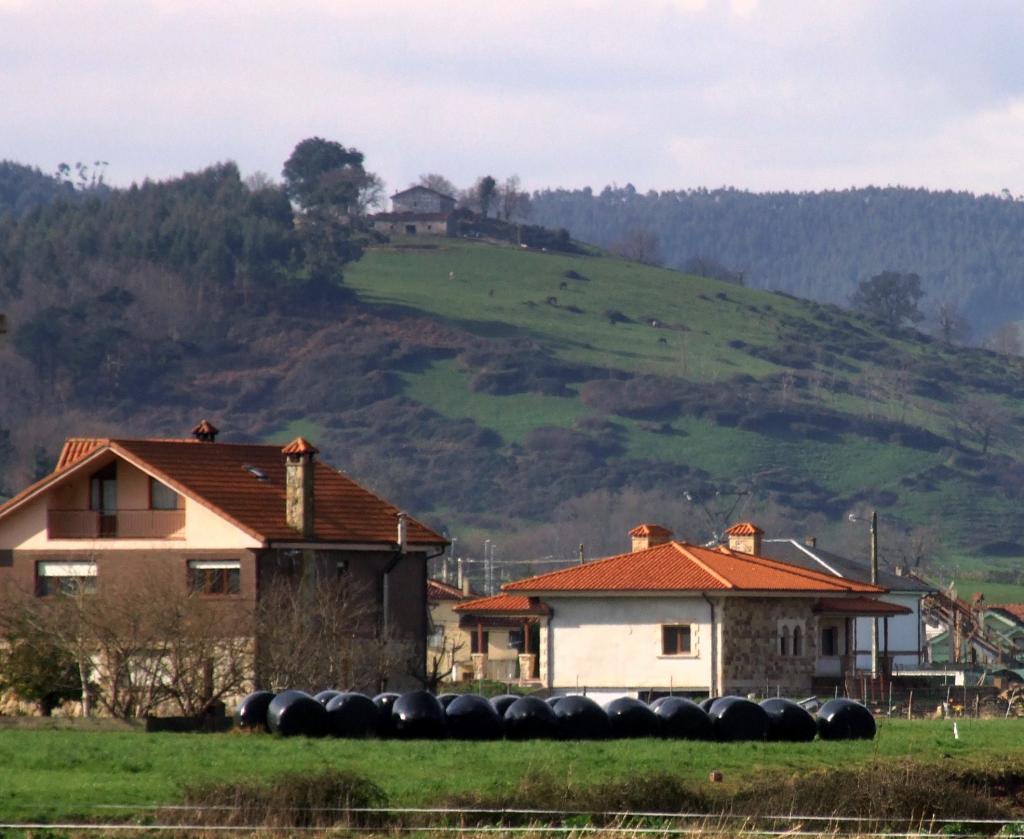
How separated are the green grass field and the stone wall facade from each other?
62.5 ft

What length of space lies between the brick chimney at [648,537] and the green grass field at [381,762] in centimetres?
2891

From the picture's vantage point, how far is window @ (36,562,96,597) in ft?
193

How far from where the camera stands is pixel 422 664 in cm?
5919

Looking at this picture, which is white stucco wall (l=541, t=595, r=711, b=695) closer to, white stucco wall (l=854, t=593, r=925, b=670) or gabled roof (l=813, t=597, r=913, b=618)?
gabled roof (l=813, t=597, r=913, b=618)

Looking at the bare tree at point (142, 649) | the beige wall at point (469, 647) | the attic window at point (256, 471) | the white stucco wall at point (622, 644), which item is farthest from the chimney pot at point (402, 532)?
the beige wall at point (469, 647)

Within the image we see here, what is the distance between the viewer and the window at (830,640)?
222 ft

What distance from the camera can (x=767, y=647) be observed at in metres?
64.1

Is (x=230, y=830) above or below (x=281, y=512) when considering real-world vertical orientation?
below

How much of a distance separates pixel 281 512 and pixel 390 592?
3440 millimetres

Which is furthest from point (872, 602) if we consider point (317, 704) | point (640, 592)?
point (317, 704)

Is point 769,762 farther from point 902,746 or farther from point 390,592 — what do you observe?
point 390,592

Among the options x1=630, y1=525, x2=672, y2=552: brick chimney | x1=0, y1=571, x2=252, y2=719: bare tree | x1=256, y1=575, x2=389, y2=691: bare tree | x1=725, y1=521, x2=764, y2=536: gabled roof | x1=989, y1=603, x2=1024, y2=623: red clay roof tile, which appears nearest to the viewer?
x1=0, y1=571, x2=252, y2=719: bare tree

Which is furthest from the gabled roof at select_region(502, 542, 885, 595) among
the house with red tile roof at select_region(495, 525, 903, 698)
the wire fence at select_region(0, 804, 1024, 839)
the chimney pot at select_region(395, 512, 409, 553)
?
the wire fence at select_region(0, 804, 1024, 839)

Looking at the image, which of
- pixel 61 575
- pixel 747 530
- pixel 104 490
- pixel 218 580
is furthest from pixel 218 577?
pixel 747 530
